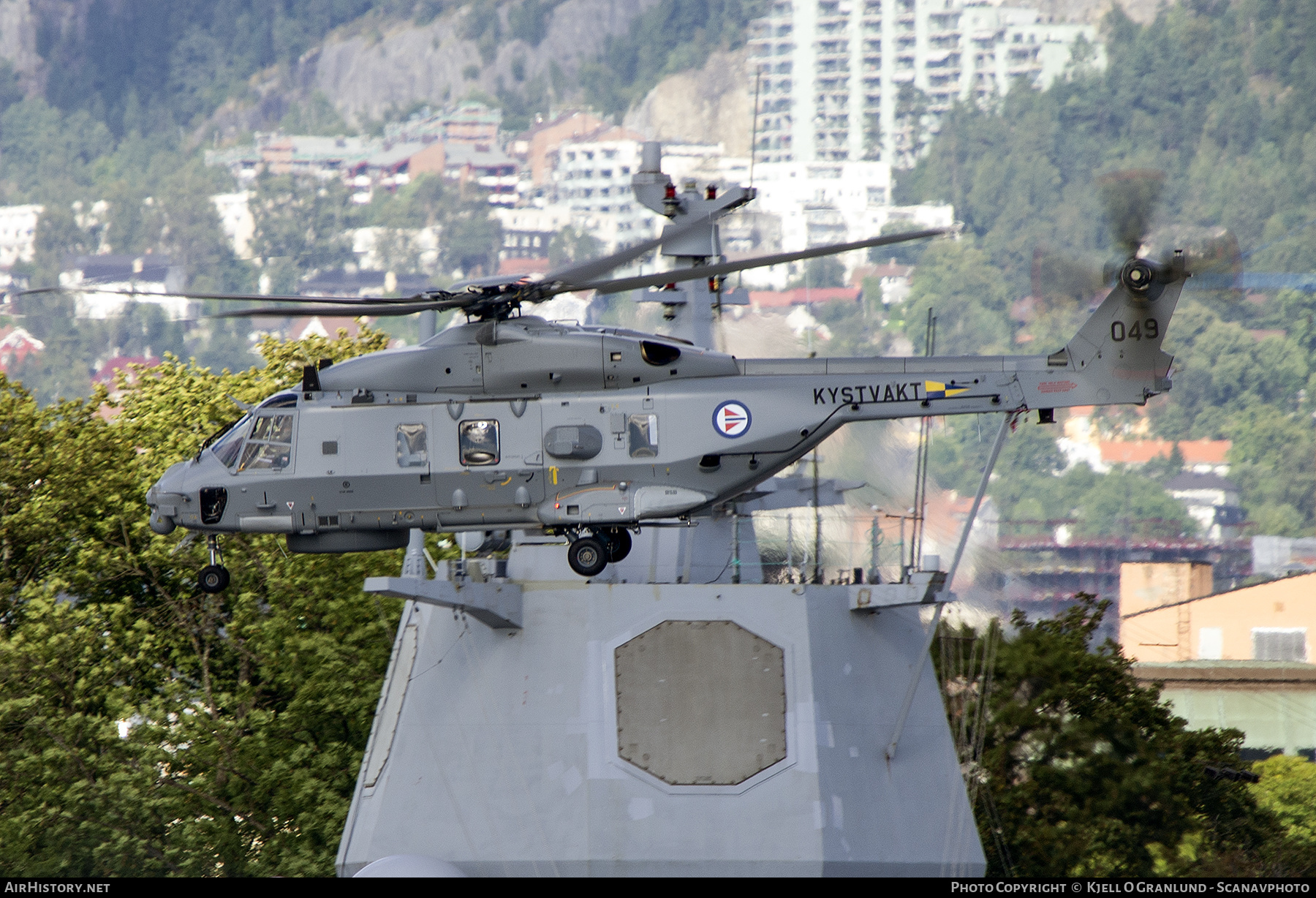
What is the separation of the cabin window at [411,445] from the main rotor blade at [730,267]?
2867 mm

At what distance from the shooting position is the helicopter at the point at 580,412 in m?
20.0

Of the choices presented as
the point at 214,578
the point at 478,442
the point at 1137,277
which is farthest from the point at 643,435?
the point at 1137,277

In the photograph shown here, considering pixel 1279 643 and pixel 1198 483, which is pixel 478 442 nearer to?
pixel 1279 643

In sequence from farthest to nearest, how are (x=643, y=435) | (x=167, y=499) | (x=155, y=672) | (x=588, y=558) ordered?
(x=155, y=672) < (x=167, y=499) < (x=643, y=435) < (x=588, y=558)

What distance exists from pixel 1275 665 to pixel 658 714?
46476 mm

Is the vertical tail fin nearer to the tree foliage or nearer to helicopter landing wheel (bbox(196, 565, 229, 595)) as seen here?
helicopter landing wheel (bbox(196, 565, 229, 595))

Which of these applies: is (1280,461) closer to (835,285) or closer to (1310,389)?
(1310,389)

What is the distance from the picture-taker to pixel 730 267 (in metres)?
18.2

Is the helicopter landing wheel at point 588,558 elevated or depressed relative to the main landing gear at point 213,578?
elevated

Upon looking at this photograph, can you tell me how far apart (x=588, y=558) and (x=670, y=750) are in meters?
2.67

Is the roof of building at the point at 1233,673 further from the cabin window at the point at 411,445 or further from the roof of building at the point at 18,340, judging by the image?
the roof of building at the point at 18,340

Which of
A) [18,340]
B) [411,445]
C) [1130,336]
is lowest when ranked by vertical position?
[18,340]

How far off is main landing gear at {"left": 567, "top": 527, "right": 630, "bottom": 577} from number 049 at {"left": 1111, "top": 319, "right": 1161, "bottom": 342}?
6.85 meters

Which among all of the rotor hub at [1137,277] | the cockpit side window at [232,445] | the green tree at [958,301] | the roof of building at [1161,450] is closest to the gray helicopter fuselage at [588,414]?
the rotor hub at [1137,277]
